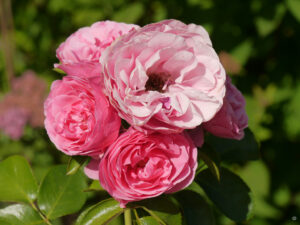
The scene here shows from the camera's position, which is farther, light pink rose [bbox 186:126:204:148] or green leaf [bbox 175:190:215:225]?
green leaf [bbox 175:190:215:225]

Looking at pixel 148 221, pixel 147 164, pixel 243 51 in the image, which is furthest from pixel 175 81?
pixel 243 51

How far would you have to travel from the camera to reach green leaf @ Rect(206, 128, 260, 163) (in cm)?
123

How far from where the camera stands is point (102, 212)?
0.92 meters

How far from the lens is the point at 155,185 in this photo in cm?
83

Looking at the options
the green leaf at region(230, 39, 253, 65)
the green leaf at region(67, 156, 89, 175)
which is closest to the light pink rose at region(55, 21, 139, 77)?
the green leaf at region(67, 156, 89, 175)

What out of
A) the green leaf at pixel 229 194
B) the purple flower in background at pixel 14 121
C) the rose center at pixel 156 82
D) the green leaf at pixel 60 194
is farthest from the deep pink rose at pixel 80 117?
the purple flower in background at pixel 14 121

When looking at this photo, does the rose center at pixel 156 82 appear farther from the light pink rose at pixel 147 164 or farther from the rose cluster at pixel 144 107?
the light pink rose at pixel 147 164

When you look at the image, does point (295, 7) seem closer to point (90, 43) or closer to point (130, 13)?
point (130, 13)

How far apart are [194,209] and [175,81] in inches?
14.4

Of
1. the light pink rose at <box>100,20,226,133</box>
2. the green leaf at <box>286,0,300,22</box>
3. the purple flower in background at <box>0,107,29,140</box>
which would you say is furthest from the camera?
the purple flower in background at <box>0,107,29,140</box>

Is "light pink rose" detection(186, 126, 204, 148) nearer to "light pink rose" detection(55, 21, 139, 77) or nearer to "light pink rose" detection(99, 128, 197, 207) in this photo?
"light pink rose" detection(99, 128, 197, 207)

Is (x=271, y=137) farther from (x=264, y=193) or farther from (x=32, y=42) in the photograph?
(x=32, y=42)

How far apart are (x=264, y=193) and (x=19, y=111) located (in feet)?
4.58

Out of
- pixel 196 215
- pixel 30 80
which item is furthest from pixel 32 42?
pixel 196 215
